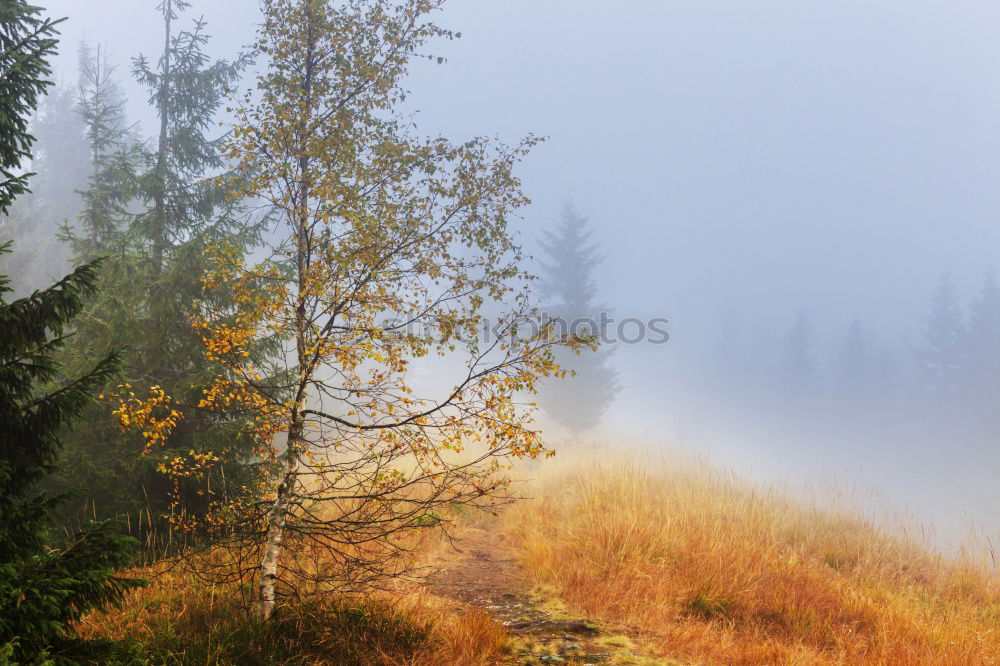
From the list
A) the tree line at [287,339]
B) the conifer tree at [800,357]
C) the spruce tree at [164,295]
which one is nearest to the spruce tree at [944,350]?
the conifer tree at [800,357]

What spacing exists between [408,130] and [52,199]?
1707 inches

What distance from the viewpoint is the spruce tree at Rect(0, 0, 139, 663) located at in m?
2.80

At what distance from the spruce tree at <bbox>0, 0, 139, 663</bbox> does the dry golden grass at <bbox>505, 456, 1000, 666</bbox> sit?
190 inches

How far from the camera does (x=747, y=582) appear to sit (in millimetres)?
6691

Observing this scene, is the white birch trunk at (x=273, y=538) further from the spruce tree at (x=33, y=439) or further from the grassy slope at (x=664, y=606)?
the spruce tree at (x=33, y=439)

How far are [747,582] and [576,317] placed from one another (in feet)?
58.9

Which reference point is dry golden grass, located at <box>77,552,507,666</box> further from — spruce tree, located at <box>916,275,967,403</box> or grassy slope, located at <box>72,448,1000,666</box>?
spruce tree, located at <box>916,275,967,403</box>

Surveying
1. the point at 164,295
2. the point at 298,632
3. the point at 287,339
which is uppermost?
the point at 164,295

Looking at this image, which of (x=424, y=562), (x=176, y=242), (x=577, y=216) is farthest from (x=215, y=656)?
(x=577, y=216)

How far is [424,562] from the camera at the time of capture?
27.2ft

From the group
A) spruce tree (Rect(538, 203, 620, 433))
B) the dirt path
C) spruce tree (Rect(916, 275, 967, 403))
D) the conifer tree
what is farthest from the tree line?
the conifer tree

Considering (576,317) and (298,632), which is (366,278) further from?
(576,317)

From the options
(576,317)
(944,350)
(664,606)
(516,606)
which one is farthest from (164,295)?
(944,350)

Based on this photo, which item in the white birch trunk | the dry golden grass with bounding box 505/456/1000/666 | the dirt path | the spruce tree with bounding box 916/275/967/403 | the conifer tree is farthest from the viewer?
the conifer tree
